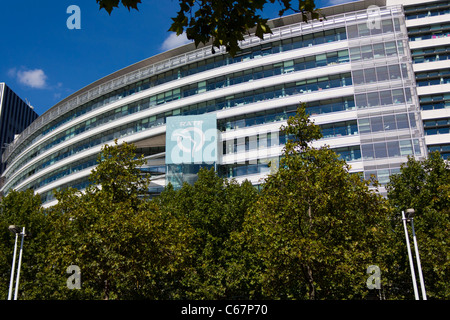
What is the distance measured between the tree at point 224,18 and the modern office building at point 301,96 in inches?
1410

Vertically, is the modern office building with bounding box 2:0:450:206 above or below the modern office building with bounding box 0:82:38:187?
below

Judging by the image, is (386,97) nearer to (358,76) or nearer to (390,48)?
(358,76)

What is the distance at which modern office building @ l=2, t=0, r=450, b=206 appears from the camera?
137ft

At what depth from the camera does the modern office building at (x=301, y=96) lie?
4178 cm

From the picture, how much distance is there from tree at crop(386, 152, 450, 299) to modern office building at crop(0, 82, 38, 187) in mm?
115322

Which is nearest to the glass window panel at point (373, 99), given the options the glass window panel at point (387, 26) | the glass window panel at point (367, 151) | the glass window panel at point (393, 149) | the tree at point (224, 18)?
the glass window panel at point (393, 149)

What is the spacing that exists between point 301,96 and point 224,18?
128 feet

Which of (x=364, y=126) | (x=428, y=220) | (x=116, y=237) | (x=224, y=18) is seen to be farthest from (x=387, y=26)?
(x=224, y=18)

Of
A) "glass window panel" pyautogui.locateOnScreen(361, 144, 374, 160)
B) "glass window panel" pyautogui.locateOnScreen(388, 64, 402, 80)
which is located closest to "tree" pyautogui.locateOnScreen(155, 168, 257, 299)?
"glass window panel" pyautogui.locateOnScreen(361, 144, 374, 160)

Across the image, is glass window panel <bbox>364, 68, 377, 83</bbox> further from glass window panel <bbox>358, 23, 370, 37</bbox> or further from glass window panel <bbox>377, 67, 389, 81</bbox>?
glass window panel <bbox>358, 23, 370, 37</bbox>

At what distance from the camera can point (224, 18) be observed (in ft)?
20.2
